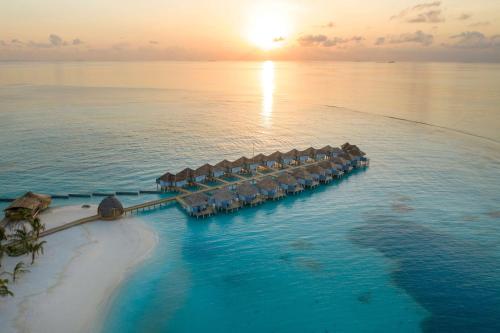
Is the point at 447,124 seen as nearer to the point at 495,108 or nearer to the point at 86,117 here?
the point at 495,108

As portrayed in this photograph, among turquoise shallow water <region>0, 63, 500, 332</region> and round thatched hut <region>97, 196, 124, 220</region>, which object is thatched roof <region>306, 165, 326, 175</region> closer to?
turquoise shallow water <region>0, 63, 500, 332</region>

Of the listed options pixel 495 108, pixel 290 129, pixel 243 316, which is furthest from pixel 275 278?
pixel 495 108

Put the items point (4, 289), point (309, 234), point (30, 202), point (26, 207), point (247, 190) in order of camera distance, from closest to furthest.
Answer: point (4, 289) < point (26, 207) < point (309, 234) < point (30, 202) < point (247, 190)

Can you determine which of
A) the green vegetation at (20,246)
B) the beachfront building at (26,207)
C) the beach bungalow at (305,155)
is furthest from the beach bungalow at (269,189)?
the beachfront building at (26,207)

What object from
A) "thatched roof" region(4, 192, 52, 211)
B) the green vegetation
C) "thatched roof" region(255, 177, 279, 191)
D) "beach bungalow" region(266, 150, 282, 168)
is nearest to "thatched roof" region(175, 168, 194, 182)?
"thatched roof" region(255, 177, 279, 191)

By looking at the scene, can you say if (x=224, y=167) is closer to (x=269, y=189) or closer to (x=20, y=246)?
(x=269, y=189)

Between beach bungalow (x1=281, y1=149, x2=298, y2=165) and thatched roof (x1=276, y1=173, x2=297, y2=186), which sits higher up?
beach bungalow (x1=281, y1=149, x2=298, y2=165)

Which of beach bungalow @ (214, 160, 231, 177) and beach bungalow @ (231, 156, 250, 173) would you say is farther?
beach bungalow @ (231, 156, 250, 173)

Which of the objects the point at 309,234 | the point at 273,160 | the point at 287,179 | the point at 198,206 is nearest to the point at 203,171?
the point at 198,206
